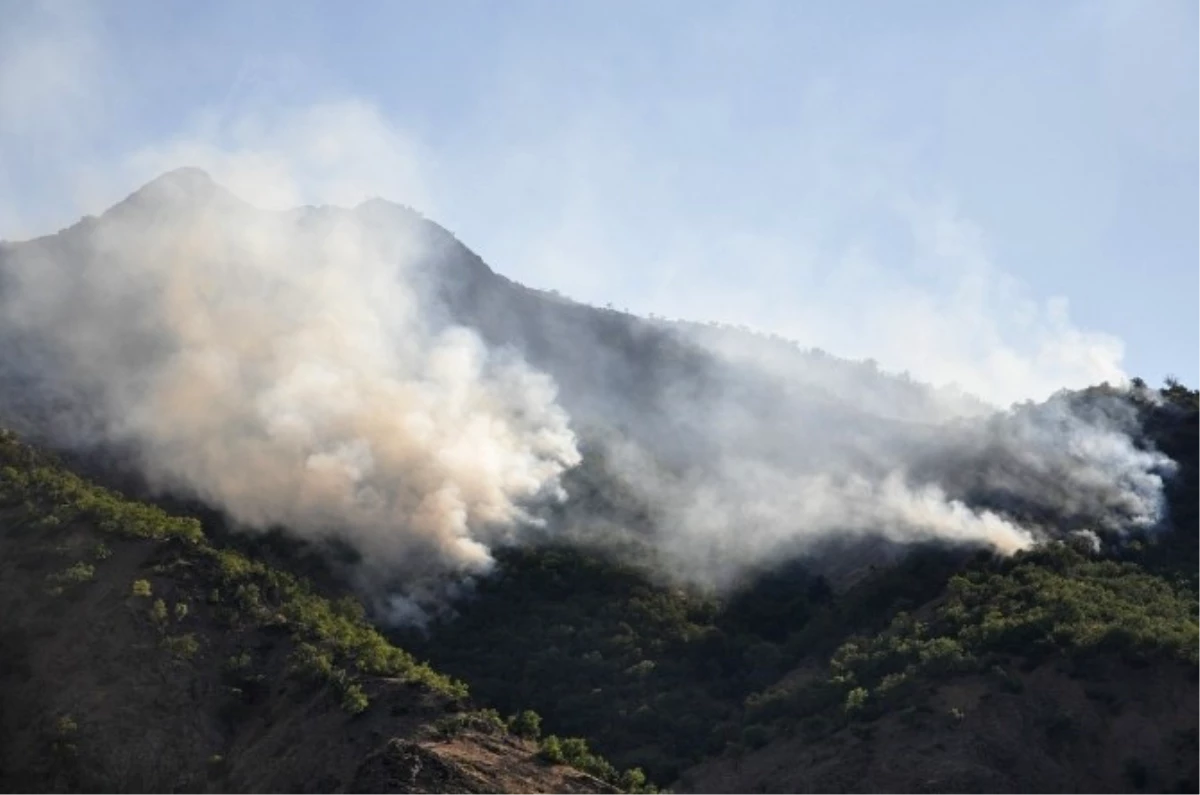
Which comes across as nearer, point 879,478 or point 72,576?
point 72,576

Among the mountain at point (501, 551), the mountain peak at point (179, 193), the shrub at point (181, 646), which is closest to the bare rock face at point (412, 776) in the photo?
the mountain at point (501, 551)

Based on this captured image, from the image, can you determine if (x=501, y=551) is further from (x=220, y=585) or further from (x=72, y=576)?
(x=72, y=576)

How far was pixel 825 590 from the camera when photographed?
99.8m

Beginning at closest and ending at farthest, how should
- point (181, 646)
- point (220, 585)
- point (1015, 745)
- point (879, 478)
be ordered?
point (181, 646) → point (1015, 745) → point (220, 585) → point (879, 478)

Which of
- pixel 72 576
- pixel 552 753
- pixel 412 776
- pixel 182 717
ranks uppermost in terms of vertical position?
pixel 72 576

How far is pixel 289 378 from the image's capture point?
107312 millimetres

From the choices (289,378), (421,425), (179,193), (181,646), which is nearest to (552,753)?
(181,646)

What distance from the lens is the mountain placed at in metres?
62.3

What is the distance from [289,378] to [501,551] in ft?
80.4

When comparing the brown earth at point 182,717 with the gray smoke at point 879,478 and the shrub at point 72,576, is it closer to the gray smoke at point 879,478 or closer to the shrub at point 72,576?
the shrub at point 72,576

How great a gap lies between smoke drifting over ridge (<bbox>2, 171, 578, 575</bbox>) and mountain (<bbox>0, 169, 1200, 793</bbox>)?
40cm

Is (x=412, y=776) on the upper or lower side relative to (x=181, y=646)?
lower

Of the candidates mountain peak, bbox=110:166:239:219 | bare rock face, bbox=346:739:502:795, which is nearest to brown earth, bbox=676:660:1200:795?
bare rock face, bbox=346:739:502:795

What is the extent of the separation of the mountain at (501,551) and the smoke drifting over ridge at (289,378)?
40cm
